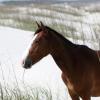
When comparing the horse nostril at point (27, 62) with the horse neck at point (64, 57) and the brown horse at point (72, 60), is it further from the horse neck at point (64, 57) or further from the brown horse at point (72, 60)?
the horse neck at point (64, 57)

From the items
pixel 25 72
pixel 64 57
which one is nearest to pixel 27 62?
pixel 64 57

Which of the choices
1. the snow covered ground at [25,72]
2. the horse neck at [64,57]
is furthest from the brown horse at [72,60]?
the snow covered ground at [25,72]

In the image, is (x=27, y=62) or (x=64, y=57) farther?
(x=64, y=57)

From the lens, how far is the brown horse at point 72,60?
5.47 meters

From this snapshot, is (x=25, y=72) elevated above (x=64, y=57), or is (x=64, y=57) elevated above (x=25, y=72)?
(x=64, y=57)

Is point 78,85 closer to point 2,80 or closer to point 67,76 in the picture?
point 67,76

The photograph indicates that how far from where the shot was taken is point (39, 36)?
5.44 meters

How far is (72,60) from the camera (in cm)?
571

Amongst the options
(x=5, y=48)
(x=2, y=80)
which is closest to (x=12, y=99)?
(x=2, y=80)

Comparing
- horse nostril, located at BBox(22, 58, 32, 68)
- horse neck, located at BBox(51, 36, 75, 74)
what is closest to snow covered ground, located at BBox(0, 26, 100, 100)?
horse neck, located at BBox(51, 36, 75, 74)

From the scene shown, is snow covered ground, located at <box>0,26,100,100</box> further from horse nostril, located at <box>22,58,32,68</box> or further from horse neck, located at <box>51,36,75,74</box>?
horse nostril, located at <box>22,58,32,68</box>

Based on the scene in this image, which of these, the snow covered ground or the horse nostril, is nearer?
the horse nostril

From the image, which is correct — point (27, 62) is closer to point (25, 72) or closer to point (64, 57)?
point (64, 57)

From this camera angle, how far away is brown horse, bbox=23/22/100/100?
5.47 m
